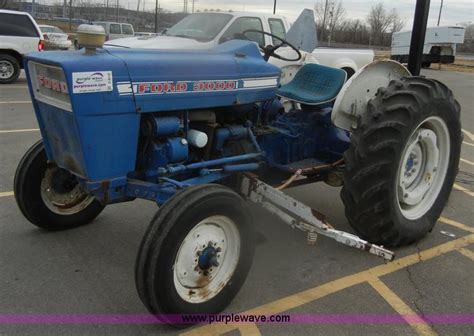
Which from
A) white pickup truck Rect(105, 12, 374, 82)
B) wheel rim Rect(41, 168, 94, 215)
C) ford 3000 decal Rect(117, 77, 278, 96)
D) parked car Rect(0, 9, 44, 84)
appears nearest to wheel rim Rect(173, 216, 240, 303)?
ford 3000 decal Rect(117, 77, 278, 96)

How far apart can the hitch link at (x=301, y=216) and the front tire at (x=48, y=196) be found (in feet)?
4.63

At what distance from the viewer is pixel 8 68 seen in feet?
45.3

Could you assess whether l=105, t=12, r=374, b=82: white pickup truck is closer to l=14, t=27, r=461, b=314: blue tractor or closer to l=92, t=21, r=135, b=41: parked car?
l=14, t=27, r=461, b=314: blue tractor

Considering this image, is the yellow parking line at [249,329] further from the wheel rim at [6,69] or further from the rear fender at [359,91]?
the wheel rim at [6,69]

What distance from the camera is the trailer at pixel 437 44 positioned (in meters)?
28.7

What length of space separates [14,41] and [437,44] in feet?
79.9

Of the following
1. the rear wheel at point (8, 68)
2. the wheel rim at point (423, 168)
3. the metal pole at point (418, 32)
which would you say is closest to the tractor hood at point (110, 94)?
the wheel rim at point (423, 168)

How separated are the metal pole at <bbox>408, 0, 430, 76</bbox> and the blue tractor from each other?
1453 millimetres

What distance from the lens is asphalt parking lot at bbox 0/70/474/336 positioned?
3.04 meters

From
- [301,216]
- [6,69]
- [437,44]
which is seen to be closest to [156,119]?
[301,216]

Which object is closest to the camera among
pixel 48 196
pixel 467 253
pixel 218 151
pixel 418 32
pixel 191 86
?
pixel 191 86

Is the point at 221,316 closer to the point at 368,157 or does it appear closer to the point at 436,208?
the point at 368,157

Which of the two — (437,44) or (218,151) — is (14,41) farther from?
(437,44)

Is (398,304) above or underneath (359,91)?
underneath
